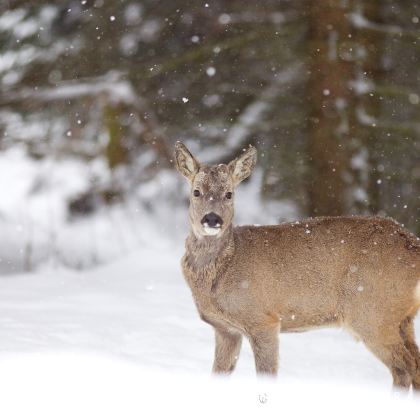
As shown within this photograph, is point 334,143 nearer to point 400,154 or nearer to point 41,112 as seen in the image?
point 400,154

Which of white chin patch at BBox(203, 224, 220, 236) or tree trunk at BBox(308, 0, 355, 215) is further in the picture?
tree trunk at BBox(308, 0, 355, 215)

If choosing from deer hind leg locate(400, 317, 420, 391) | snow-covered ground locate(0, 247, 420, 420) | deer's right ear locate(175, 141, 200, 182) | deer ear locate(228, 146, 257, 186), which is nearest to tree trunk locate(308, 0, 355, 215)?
snow-covered ground locate(0, 247, 420, 420)

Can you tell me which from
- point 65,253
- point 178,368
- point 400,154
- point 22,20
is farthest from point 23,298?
point 400,154

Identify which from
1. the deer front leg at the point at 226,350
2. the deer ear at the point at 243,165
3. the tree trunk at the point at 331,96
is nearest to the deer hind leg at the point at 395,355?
the deer front leg at the point at 226,350

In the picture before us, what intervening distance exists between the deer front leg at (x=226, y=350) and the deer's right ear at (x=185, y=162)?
141 cm

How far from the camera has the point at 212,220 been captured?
7406 millimetres

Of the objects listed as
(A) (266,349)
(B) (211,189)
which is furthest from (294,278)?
(B) (211,189)

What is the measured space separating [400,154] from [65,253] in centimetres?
502

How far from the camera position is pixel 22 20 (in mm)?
12961

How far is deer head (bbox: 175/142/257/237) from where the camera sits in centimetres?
754

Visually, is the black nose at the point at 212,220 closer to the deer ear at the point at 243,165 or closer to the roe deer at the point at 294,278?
the roe deer at the point at 294,278

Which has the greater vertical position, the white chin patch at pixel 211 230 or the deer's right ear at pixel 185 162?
the deer's right ear at pixel 185 162

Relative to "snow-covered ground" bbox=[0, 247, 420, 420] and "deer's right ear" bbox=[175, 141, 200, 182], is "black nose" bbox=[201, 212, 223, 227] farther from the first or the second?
"snow-covered ground" bbox=[0, 247, 420, 420]

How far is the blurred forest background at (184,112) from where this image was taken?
12039 millimetres
